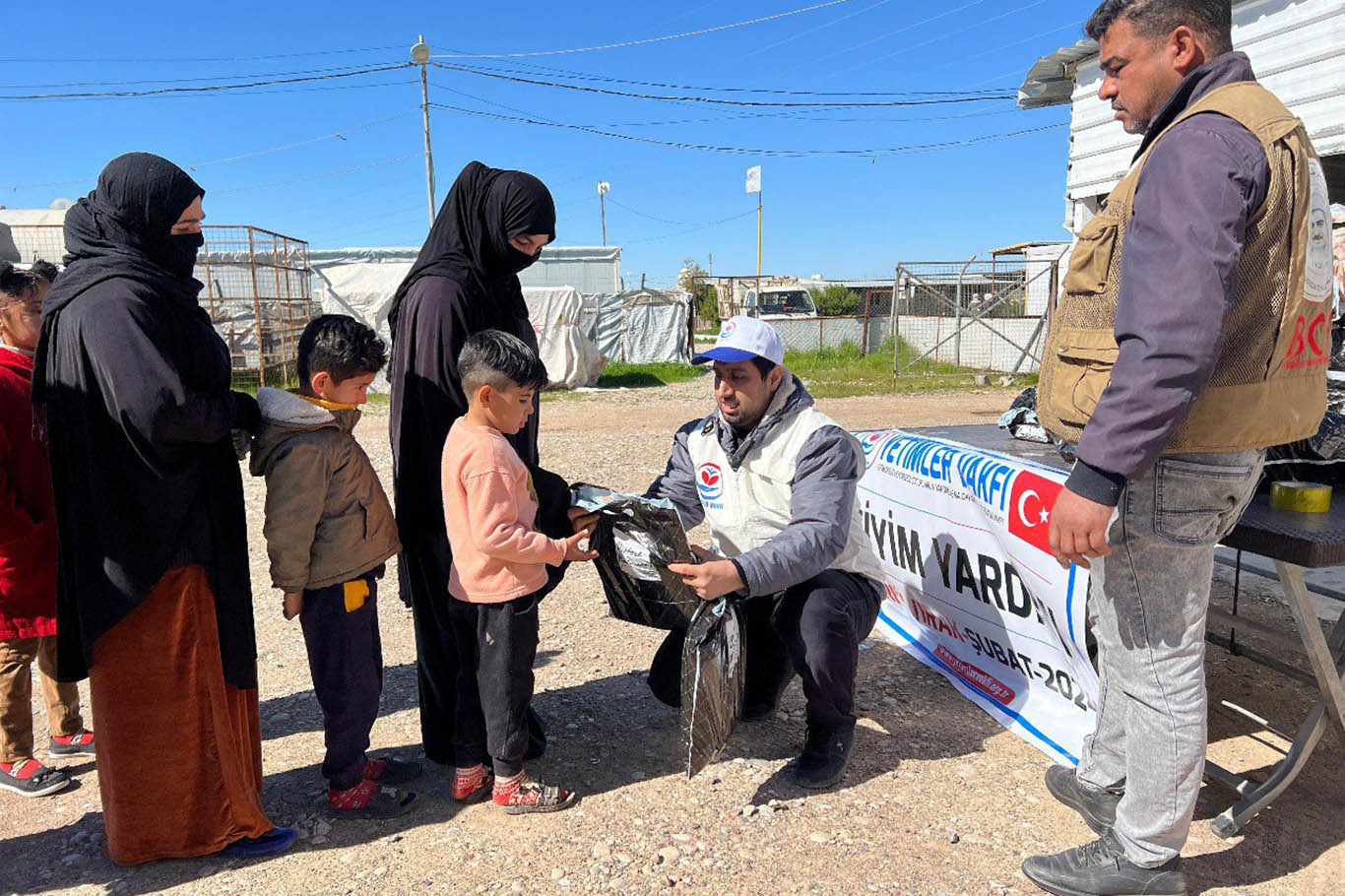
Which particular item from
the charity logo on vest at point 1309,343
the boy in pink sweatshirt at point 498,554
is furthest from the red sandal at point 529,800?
the charity logo on vest at point 1309,343

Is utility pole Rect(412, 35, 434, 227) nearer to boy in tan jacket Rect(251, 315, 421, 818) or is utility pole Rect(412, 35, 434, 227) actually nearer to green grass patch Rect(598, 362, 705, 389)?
green grass patch Rect(598, 362, 705, 389)

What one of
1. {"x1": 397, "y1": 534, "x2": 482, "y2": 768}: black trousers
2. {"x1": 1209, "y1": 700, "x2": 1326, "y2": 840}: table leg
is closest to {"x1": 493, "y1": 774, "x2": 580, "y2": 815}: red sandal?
{"x1": 397, "y1": 534, "x2": 482, "y2": 768}: black trousers

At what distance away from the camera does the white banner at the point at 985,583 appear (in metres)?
3.05

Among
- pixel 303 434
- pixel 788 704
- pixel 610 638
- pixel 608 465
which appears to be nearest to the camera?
pixel 303 434

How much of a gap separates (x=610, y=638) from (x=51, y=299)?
267 cm

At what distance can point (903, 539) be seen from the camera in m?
3.97

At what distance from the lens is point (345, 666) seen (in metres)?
2.69

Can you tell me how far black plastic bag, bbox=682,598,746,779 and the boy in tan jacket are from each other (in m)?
0.92

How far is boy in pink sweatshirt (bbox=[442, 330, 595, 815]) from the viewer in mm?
2541

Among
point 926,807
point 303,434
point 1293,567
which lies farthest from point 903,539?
point 303,434

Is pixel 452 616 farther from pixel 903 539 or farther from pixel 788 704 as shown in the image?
pixel 903 539

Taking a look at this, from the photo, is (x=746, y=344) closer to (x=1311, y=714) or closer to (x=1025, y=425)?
(x=1025, y=425)

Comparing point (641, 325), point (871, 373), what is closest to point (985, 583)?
point (871, 373)

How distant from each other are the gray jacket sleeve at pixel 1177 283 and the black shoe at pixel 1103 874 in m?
1.06
